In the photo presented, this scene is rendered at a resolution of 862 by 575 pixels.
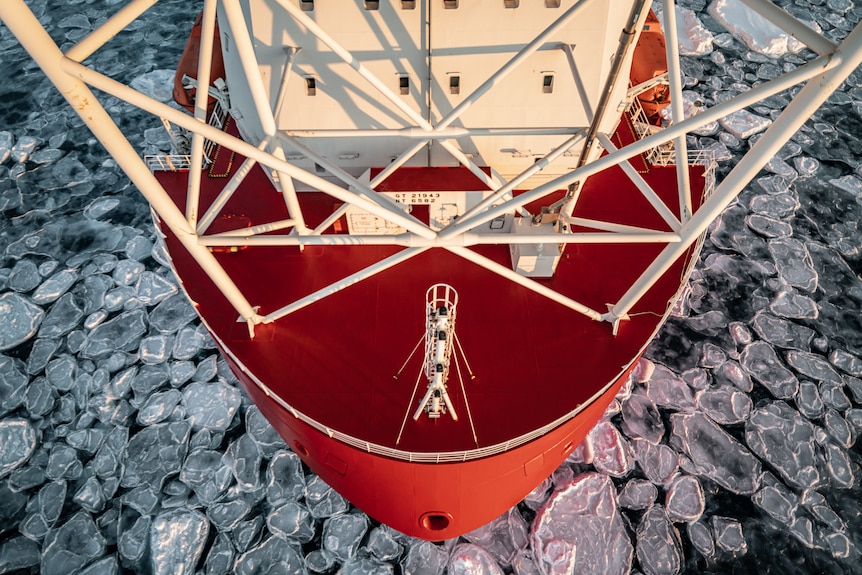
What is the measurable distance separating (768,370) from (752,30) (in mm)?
11675

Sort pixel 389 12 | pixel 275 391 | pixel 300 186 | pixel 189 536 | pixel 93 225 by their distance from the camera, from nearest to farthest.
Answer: pixel 389 12 < pixel 275 391 < pixel 189 536 < pixel 300 186 < pixel 93 225

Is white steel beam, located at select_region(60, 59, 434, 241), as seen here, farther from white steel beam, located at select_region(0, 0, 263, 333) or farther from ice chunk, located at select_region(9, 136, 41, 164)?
ice chunk, located at select_region(9, 136, 41, 164)

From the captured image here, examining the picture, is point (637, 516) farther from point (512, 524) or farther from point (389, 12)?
point (389, 12)

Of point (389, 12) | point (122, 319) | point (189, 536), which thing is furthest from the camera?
point (122, 319)

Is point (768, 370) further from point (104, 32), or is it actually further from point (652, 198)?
point (104, 32)

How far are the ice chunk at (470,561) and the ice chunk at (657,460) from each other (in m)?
3.11

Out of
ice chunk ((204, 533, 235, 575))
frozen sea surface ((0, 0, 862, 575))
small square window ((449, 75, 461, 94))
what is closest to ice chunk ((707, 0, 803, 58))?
frozen sea surface ((0, 0, 862, 575))

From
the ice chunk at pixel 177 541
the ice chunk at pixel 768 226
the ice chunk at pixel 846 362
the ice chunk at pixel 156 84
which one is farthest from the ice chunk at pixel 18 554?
the ice chunk at pixel 768 226

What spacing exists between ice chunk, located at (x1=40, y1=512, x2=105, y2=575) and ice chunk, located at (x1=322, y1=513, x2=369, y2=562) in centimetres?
359

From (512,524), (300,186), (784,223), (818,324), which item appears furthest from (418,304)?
(784,223)

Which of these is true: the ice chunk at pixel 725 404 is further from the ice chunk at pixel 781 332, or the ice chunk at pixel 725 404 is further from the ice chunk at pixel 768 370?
the ice chunk at pixel 781 332

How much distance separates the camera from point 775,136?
5.97 metres

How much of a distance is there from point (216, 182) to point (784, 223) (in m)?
12.7

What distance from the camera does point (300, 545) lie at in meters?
9.16
